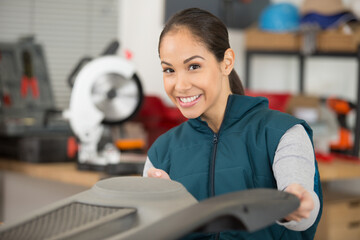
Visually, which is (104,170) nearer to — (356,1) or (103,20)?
(103,20)

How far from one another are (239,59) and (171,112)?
135 cm

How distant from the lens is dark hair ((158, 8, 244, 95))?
3.28 feet

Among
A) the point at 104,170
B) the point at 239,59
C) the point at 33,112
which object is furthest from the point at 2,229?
the point at 239,59

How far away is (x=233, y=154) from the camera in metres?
1.03

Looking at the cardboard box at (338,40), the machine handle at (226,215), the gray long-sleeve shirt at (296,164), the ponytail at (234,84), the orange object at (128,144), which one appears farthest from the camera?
the cardboard box at (338,40)

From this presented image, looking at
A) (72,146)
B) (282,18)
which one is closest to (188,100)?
(72,146)

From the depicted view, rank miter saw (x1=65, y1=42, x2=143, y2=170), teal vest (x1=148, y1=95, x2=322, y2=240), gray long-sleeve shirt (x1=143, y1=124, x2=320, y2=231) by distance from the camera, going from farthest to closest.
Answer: miter saw (x1=65, y1=42, x2=143, y2=170), teal vest (x1=148, y1=95, x2=322, y2=240), gray long-sleeve shirt (x1=143, y1=124, x2=320, y2=231)

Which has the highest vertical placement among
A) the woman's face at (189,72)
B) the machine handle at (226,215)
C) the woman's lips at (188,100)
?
the woman's face at (189,72)

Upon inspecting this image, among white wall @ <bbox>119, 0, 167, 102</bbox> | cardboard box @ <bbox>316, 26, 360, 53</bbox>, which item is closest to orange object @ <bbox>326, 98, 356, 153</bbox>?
cardboard box @ <bbox>316, 26, 360, 53</bbox>

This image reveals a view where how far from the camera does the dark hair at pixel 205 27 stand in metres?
1.00

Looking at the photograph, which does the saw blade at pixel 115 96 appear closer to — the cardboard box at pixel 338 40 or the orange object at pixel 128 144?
the orange object at pixel 128 144

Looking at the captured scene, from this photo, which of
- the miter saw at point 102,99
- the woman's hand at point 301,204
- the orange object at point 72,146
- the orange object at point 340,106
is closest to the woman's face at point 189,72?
the woman's hand at point 301,204

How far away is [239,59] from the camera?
438 cm

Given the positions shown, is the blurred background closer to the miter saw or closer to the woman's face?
the miter saw
